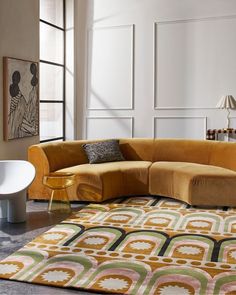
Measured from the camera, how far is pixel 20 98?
17.0 ft

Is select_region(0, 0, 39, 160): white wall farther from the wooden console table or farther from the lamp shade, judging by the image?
the lamp shade

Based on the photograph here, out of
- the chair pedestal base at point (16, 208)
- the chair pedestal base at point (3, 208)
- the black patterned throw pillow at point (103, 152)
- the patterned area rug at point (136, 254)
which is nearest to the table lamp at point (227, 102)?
the black patterned throw pillow at point (103, 152)

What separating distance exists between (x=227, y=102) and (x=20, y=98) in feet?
8.68

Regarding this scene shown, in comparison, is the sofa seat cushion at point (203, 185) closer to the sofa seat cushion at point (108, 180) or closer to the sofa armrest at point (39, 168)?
the sofa seat cushion at point (108, 180)

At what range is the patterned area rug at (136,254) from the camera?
8.89ft

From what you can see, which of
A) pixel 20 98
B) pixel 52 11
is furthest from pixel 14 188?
pixel 52 11

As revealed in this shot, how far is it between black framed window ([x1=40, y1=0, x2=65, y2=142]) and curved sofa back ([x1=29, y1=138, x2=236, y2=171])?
0.93 meters

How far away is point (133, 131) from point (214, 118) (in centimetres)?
122

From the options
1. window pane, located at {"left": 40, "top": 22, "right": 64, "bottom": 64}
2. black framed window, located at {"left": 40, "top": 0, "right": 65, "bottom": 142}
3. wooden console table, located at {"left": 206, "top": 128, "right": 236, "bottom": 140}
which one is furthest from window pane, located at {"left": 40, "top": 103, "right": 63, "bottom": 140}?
wooden console table, located at {"left": 206, "top": 128, "right": 236, "bottom": 140}

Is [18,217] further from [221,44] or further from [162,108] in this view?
[221,44]

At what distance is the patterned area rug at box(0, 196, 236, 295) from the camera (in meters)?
2.71

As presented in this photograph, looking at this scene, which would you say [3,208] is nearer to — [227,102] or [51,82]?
[51,82]

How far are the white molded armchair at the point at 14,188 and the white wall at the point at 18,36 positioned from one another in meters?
0.68

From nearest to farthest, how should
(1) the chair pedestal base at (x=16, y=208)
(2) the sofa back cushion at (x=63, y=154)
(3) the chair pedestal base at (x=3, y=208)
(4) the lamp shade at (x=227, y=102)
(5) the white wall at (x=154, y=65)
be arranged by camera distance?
(1) the chair pedestal base at (x=16, y=208), (3) the chair pedestal base at (x=3, y=208), (2) the sofa back cushion at (x=63, y=154), (4) the lamp shade at (x=227, y=102), (5) the white wall at (x=154, y=65)
